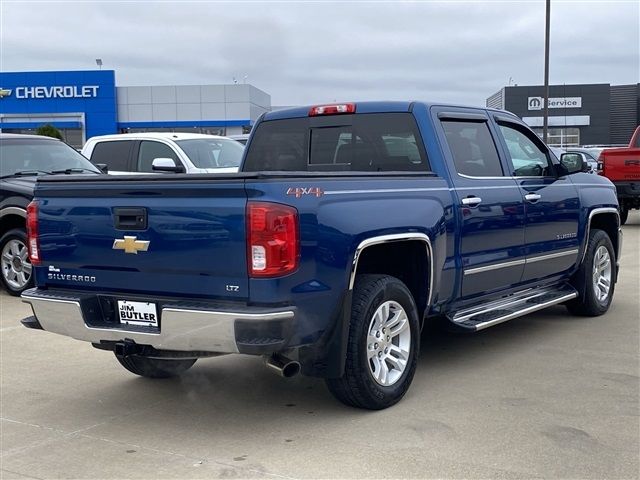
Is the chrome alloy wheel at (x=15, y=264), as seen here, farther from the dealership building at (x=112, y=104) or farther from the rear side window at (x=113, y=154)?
the dealership building at (x=112, y=104)

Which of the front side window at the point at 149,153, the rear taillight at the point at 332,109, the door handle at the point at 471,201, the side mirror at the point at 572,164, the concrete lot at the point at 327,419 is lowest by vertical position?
the concrete lot at the point at 327,419

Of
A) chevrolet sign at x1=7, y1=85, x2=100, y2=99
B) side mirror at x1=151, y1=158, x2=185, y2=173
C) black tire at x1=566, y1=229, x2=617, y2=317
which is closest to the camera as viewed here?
black tire at x1=566, y1=229, x2=617, y2=317

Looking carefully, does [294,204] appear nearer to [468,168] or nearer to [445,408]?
[445,408]

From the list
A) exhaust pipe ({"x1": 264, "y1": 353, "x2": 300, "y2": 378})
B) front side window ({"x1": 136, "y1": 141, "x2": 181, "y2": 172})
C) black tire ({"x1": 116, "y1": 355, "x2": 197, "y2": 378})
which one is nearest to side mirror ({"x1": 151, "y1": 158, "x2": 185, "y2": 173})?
front side window ({"x1": 136, "y1": 141, "x2": 181, "y2": 172})

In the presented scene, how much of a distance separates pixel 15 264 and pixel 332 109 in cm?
511

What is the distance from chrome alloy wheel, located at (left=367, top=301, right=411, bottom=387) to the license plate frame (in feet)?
4.23

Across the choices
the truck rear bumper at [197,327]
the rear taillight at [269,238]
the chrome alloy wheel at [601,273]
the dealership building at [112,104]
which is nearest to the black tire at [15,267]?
the truck rear bumper at [197,327]

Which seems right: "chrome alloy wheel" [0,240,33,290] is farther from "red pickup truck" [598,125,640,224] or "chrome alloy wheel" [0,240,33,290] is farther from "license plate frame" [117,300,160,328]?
"red pickup truck" [598,125,640,224]

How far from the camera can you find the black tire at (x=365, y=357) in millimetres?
4629

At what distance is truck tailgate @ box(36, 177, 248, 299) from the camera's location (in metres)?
4.22

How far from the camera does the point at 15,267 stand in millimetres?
9305

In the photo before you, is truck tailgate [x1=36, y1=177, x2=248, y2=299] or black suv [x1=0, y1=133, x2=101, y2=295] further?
black suv [x1=0, y1=133, x2=101, y2=295]

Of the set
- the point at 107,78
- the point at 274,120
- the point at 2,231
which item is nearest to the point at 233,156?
the point at 2,231

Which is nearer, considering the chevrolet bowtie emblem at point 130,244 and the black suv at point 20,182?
the chevrolet bowtie emblem at point 130,244
